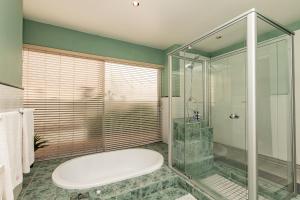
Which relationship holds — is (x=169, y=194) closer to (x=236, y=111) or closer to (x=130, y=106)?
(x=236, y=111)

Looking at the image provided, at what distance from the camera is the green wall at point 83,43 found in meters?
2.15

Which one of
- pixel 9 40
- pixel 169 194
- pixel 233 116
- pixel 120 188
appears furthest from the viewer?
pixel 233 116

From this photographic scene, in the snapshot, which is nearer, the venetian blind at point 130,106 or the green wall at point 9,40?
the green wall at point 9,40

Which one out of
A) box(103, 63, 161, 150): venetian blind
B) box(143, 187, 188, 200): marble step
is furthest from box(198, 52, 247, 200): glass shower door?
box(103, 63, 161, 150): venetian blind

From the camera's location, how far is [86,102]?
2.49m

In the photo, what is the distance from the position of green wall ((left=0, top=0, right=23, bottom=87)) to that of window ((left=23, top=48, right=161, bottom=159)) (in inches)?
32.8

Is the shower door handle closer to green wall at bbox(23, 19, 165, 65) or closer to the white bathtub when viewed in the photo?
the white bathtub

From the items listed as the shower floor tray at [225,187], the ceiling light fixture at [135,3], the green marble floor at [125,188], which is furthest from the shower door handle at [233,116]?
the ceiling light fixture at [135,3]

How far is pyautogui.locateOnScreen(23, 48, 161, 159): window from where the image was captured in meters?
2.18

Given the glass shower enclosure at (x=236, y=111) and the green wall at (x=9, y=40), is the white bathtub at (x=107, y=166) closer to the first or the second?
the glass shower enclosure at (x=236, y=111)

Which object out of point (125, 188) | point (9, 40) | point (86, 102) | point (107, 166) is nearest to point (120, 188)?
point (125, 188)

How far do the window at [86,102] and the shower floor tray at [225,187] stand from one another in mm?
1514

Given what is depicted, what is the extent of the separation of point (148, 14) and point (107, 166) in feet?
7.79

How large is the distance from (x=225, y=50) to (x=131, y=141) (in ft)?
8.04
